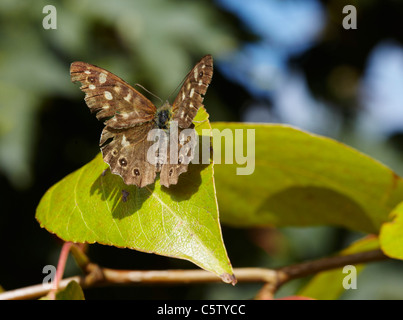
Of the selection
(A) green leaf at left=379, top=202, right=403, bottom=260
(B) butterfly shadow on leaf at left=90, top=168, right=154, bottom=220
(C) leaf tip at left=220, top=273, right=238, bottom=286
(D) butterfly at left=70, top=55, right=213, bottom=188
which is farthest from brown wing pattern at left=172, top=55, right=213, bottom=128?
(A) green leaf at left=379, top=202, right=403, bottom=260

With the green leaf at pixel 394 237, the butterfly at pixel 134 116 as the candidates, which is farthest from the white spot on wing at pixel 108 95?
the green leaf at pixel 394 237

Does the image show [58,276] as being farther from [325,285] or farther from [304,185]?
[325,285]

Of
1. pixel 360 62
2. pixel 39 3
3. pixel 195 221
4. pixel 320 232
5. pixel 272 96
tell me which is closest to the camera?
pixel 195 221

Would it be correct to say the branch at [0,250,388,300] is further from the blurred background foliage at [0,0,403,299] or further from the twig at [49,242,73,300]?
the blurred background foliage at [0,0,403,299]

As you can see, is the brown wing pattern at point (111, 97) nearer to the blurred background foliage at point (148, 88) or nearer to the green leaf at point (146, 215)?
the green leaf at point (146, 215)

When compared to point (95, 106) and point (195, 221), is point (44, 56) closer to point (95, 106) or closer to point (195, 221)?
point (95, 106)
